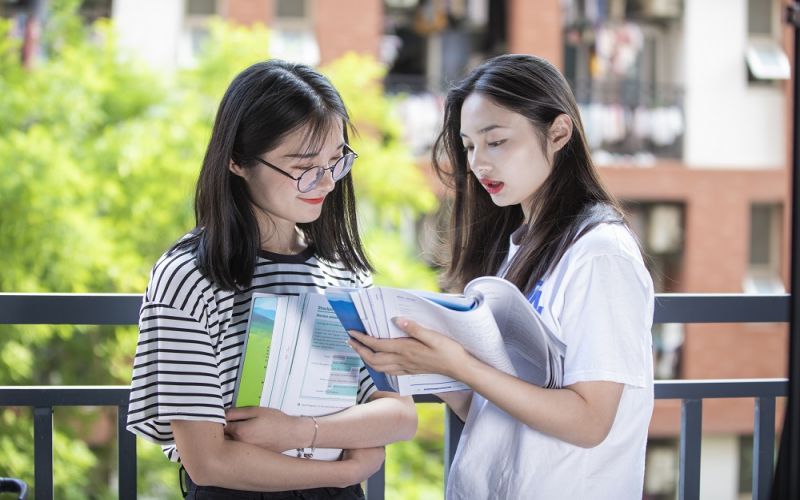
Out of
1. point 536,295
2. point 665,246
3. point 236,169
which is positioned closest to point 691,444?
point 536,295

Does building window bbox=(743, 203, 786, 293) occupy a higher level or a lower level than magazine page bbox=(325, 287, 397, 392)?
lower

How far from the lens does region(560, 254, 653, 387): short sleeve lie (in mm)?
1242

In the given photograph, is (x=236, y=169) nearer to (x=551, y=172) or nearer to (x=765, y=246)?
(x=551, y=172)

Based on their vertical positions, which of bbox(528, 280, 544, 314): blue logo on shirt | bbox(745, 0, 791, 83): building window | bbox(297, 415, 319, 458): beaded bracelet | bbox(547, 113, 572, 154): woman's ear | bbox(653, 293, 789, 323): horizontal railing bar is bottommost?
bbox(297, 415, 319, 458): beaded bracelet

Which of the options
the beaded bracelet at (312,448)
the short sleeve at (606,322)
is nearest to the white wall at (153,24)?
the beaded bracelet at (312,448)

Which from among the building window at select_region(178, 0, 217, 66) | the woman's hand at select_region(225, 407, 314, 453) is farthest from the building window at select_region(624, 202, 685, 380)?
the woman's hand at select_region(225, 407, 314, 453)

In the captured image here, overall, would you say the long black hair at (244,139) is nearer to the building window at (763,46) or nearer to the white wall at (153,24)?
the white wall at (153,24)

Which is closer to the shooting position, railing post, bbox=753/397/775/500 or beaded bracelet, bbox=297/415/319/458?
beaded bracelet, bbox=297/415/319/458

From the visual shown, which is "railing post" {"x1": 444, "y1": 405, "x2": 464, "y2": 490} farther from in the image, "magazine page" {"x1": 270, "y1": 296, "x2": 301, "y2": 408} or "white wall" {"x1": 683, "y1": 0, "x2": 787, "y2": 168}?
"white wall" {"x1": 683, "y1": 0, "x2": 787, "y2": 168}

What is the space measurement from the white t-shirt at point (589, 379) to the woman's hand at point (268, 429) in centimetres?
24

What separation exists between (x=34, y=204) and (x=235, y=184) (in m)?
4.22

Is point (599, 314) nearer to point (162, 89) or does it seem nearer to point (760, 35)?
point (162, 89)

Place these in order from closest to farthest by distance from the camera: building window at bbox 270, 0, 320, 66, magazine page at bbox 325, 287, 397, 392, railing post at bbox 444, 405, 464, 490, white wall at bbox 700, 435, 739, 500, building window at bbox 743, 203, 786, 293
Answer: magazine page at bbox 325, 287, 397, 392 → railing post at bbox 444, 405, 464, 490 → building window at bbox 270, 0, 320, 66 → white wall at bbox 700, 435, 739, 500 → building window at bbox 743, 203, 786, 293

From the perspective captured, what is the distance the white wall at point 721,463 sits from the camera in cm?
936
